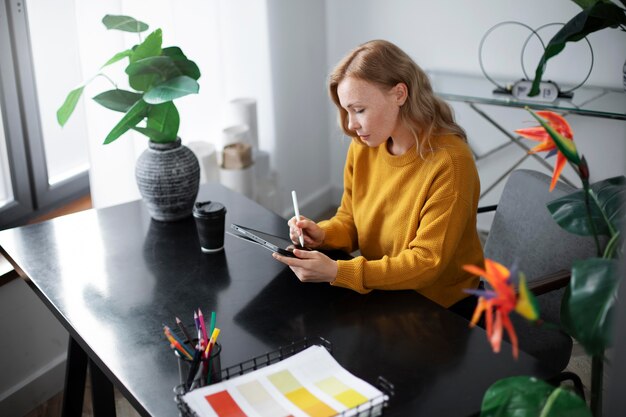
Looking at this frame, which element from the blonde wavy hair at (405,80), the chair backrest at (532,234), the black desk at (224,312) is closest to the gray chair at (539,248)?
the chair backrest at (532,234)

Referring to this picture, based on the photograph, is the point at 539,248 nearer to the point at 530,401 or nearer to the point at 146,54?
the point at 530,401

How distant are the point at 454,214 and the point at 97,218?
3.44ft

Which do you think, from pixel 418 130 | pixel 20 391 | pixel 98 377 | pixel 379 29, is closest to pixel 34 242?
pixel 98 377

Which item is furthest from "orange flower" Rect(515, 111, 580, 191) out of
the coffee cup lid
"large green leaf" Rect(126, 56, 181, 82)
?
"large green leaf" Rect(126, 56, 181, 82)

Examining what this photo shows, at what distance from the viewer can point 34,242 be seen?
200cm

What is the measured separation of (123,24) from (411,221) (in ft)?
3.35

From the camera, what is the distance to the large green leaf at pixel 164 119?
2.05 m

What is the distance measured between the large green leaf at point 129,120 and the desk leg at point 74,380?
1.90 feet

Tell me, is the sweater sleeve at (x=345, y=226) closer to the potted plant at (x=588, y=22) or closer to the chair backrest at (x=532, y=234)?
the chair backrest at (x=532, y=234)

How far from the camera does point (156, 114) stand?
2051mm

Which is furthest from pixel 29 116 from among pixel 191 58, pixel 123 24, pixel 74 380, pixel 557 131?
pixel 557 131

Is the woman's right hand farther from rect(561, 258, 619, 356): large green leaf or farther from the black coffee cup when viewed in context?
rect(561, 258, 619, 356): large green leaf

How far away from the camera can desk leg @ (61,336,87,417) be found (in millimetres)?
2023

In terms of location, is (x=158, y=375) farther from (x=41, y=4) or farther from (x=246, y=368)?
(x=41, y=4)
